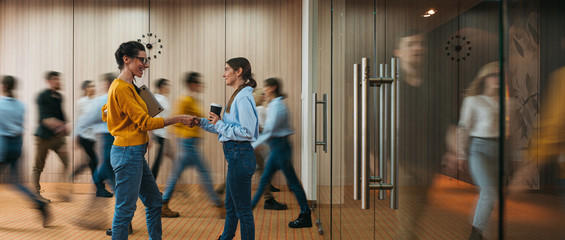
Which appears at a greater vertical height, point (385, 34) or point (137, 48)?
point (137, 48)

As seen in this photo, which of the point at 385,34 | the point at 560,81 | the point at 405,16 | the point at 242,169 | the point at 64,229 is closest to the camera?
the point at 560,81

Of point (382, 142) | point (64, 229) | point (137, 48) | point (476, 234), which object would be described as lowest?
point (64, 229)

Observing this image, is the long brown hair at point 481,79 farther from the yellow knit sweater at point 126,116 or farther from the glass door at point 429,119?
the yellow knit sweater at point 126,116

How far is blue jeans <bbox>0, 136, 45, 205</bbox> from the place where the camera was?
315 centimetres

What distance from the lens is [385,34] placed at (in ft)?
3.21

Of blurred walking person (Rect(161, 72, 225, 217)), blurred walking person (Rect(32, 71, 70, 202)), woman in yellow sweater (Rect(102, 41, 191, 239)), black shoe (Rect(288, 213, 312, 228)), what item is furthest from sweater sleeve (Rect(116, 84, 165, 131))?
blurred walking person (Rect(32, 71, 70, 202))

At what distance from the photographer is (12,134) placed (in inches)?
126

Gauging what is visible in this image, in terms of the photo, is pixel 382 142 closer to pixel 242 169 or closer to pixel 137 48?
pixel 242 169

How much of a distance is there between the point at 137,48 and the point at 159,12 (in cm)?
372

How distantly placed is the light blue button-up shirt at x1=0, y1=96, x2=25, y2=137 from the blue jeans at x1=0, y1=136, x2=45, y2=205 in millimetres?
59

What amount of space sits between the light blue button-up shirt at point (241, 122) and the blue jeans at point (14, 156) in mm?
2284

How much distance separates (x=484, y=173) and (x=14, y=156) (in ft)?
12.9

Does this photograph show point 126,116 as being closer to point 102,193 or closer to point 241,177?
point 241,177

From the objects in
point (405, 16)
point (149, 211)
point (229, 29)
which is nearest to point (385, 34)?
point (405, 16)
